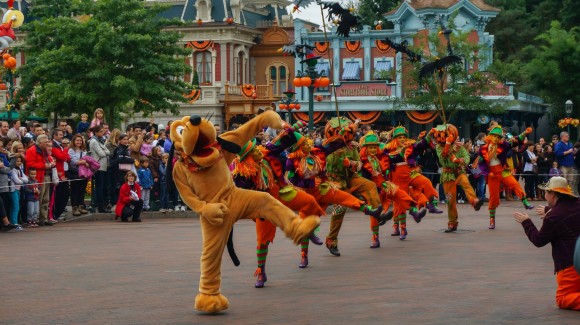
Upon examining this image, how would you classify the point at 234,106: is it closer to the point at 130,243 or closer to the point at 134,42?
the point at 134,42

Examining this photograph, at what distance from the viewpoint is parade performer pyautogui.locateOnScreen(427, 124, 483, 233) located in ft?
61.3

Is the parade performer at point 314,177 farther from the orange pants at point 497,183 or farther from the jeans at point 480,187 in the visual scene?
the jeans at point 480,187

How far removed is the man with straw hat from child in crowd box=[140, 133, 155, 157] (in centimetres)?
1387

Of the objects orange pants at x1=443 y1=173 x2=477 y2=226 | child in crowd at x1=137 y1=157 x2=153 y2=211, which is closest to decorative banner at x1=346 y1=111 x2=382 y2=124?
child in crowd at x1=137 y1=157 x2=153 y2=211

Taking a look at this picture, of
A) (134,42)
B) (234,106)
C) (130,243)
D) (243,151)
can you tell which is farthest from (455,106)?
(243,151)

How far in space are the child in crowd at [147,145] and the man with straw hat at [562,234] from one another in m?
13.9

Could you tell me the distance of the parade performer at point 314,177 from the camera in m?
14.2

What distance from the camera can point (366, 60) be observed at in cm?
6353

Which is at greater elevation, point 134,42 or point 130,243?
point 134,42

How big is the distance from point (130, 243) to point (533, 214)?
9.84 m

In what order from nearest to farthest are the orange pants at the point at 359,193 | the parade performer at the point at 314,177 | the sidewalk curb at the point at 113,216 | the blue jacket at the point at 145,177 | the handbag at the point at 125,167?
the parade performer at the point at 314,177 < the orange pants at the point at 359,193 < the sidewalk curb at the point at 113,216 < the handbag at the point at 125,167 < the blue jacket at the point at 145,177

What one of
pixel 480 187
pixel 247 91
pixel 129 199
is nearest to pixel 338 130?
pixel 129 199

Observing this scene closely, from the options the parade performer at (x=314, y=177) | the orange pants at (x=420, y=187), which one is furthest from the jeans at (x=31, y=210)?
the parade performer at (x=314, y=177)

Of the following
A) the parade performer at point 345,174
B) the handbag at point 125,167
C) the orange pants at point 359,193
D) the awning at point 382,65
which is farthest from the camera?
the awning at point 382,65
